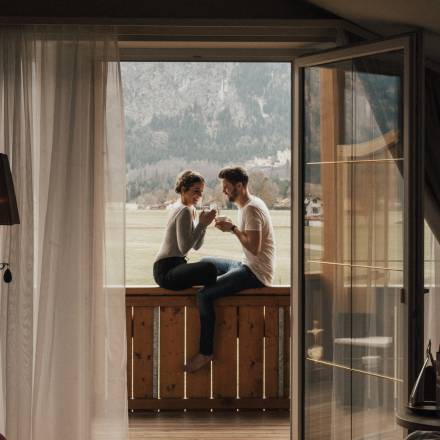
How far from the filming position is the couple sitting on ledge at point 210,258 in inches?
229

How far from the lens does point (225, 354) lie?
19.4 feet

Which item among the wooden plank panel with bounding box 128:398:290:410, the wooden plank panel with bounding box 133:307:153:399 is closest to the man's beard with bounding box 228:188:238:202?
the wooden plank panel with bounding box 133:307:153:399

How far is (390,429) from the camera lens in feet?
13.4

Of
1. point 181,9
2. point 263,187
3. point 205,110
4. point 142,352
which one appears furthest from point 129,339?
point 181,9

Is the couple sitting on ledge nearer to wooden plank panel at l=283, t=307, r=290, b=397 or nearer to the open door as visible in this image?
wooden plank panel at l=283, t=307, r=290, b=397

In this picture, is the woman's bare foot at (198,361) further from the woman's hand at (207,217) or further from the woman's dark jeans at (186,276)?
the woman's hand at (207,217)

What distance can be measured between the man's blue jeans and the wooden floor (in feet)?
1.58

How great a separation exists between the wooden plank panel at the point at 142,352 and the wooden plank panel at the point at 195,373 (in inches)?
10.8

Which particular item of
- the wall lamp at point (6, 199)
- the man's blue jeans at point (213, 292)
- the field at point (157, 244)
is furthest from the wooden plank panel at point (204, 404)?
the wall lamp at point (6, 199)

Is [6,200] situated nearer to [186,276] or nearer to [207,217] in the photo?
[186,276]

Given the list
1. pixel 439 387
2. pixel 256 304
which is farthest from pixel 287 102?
pixel 439 387

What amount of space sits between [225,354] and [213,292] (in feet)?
1.60

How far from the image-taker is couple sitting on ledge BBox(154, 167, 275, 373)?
581 centimetres

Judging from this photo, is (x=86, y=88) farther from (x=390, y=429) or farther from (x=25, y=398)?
(x=390, y=429)
